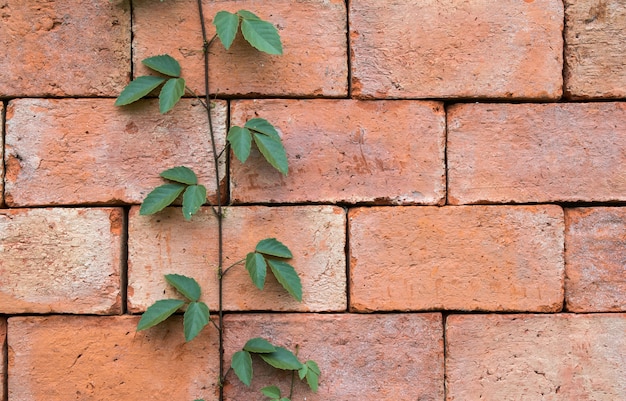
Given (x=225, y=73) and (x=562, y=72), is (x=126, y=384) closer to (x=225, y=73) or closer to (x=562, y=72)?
(x=225, y=73)

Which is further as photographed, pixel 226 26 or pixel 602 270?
pixel 602 270

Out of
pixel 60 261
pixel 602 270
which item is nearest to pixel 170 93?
pixel 60 261

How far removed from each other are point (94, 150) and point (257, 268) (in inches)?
34.7

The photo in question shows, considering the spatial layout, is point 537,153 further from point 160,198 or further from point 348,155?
point 160,198

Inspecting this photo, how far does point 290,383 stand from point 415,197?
38.9 inches

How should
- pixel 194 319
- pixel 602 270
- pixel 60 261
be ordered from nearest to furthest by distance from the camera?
1. pixel 194 319
2. pixel 60 261
3. pixel 602 270

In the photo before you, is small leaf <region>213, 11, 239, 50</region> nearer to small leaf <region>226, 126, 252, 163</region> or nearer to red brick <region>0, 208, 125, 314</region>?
small leaf <region>226, 126, 252, 163</region>

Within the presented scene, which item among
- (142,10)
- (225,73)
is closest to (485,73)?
(225,73)

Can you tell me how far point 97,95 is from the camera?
254cm

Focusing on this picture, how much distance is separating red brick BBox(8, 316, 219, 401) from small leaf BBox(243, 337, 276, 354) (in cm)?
18

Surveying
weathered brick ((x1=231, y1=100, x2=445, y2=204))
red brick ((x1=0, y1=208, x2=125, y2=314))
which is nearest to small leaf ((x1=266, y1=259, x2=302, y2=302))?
weathered brick ((x1=231, y1=100, x2=445, y2=204))

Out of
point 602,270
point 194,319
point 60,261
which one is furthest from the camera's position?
point 602,270

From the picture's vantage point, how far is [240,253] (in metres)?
2.54

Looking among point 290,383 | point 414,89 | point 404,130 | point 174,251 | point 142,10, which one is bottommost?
point 290,383
